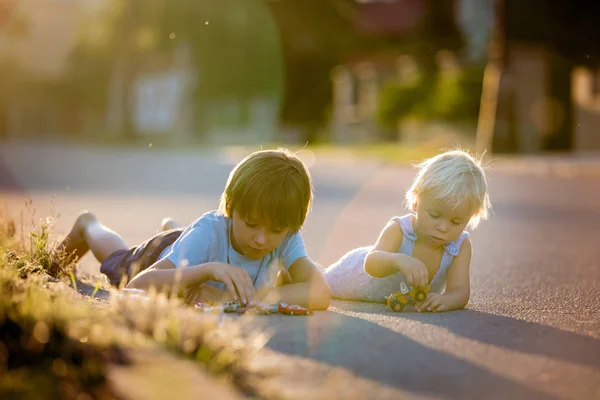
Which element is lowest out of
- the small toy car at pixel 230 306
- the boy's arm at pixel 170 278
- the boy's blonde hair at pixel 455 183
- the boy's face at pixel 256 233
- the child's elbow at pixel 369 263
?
the small toy car at pixel 230 306

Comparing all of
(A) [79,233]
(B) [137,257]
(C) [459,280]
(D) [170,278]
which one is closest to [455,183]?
(C) [459,280]

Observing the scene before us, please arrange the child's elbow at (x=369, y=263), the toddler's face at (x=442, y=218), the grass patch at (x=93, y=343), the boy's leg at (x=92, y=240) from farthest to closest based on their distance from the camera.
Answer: the boy's leg at (x=92, y=240), the child's elbow at (x=369, y=263), the toddler's face at (x=442, y=218), the grass patch at (x=93, y=343)

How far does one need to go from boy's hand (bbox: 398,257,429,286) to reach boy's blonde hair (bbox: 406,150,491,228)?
1.10ft

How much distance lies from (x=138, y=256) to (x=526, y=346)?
2398 mm

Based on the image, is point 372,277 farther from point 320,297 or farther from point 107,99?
point 107,99

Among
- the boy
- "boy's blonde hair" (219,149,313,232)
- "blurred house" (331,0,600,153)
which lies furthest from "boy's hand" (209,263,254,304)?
"blurred house" (331,0,600,153)

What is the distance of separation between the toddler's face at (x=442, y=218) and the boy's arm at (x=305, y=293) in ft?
1.99

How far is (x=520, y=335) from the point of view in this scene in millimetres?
4715

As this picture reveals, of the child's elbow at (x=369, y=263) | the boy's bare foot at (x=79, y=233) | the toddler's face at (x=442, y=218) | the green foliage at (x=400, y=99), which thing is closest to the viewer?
the toddler's face at (x=442, y=218)

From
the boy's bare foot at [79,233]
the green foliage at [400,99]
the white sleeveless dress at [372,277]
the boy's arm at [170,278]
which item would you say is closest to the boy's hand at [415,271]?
the white sleeveless dress at [372,277]

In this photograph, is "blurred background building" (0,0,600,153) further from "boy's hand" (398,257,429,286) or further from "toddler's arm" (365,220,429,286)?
"boy's hand" (398,257,429,286)

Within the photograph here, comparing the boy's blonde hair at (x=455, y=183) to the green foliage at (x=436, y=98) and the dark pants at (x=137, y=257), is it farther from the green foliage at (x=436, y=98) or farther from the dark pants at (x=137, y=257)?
the green foliage at (x=436, y=98)

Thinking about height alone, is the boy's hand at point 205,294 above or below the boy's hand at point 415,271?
below

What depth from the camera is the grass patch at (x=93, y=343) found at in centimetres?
316
